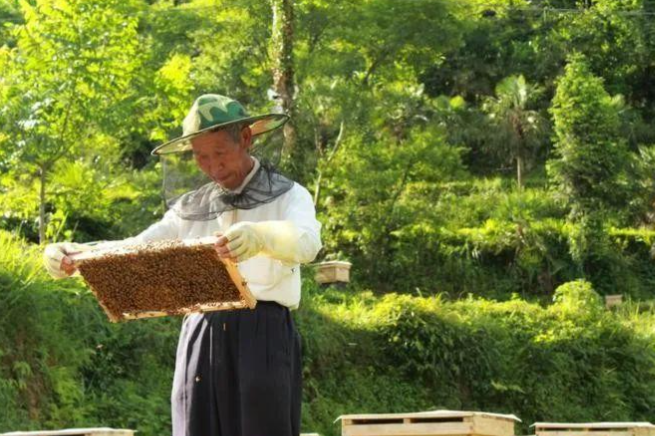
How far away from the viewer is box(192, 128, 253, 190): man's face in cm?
411

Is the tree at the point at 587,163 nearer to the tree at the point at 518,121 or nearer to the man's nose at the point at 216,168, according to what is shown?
the tree at the point at 518,121

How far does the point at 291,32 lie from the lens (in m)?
16.0

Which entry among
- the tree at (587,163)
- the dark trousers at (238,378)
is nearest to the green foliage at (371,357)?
the tree at (587,163)

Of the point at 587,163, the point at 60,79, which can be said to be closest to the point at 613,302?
the point at 587,163

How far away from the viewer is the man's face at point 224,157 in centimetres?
411

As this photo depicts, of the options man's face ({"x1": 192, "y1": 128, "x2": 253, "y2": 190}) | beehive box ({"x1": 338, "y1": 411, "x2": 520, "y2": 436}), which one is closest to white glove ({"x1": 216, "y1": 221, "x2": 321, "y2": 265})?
man's face ({"x1": 192, "y1": 128, "x2": 253, "y2": 190})

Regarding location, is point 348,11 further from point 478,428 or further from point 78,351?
point 478,428

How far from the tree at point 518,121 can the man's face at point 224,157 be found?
1651cm

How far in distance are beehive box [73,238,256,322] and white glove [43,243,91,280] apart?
0.03m

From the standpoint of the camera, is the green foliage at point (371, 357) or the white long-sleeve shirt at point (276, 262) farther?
the green foliage at point (371, 357)

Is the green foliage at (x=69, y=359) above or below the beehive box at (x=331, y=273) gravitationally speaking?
below

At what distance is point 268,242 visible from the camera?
3.75 m

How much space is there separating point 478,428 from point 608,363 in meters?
8.19

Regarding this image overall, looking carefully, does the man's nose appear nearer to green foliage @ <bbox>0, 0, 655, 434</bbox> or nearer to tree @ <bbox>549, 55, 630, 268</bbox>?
green foliage @ <bbox>0, 0, 655, 434</bbox>
